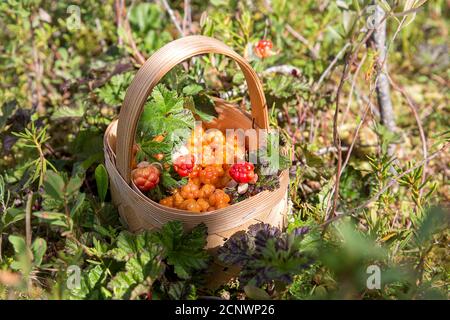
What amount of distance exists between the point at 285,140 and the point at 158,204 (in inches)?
18.0

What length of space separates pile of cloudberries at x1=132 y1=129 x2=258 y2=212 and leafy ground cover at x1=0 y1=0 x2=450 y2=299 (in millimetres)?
113

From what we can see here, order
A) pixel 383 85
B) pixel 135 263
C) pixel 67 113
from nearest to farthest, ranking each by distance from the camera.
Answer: pixel 135 263
pixel 67 113
pixel 383 85

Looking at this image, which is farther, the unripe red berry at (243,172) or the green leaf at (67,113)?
the green leaf at (67,113)

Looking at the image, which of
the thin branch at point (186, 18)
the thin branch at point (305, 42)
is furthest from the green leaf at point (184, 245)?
the thin branch at point (305, 42)

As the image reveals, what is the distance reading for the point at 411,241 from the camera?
1.41 m

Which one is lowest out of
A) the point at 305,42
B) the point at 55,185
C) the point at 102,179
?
the point at 102,179

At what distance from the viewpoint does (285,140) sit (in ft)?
4.96

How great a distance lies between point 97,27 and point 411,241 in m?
1.60

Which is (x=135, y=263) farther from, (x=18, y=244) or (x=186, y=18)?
(x=186, y=18)

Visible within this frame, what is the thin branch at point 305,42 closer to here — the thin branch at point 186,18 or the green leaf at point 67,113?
the thin branch at point 186,18

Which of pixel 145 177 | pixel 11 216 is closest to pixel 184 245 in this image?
pixel 145 177

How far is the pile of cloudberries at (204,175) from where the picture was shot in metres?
1.34

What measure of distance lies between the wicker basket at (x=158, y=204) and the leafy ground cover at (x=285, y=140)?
4 centimetres
